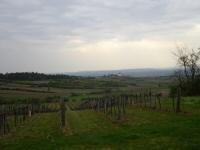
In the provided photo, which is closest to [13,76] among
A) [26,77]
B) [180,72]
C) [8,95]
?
[26,77]

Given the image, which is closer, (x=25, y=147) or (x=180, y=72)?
(x=25, y=147)

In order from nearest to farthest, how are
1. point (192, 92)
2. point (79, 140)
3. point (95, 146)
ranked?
point (95, 146) → point (79, 140) → point (192, 92)

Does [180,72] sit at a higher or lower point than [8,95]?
higher

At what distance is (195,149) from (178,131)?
5110 millimetres

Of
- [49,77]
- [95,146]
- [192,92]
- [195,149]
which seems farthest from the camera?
[49,77]

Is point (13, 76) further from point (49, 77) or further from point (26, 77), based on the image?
point (49, 77)

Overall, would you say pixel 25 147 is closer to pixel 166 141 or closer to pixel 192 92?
pixel 166 141

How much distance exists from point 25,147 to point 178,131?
28.4 ft

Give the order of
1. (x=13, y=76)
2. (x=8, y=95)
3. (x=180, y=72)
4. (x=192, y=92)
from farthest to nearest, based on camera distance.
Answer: (x=13, y=76) → (x=8, y=95) → (x=180, y=72) → (x=192, y=92)

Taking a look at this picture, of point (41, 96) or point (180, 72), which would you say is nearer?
point (180, 72)

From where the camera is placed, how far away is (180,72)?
78750 mm

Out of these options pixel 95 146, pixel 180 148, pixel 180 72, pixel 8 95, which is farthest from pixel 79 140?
pixel 8 95

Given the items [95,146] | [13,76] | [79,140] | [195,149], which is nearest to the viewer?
[195,149]

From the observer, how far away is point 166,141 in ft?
57.3
